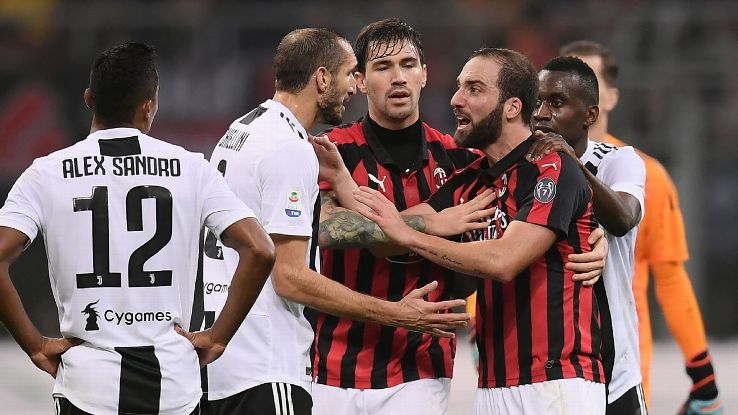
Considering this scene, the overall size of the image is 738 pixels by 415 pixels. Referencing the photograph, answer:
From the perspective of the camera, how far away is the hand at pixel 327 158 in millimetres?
5094

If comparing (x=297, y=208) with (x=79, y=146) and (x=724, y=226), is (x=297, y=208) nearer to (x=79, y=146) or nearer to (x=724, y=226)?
(x=79, y=146)

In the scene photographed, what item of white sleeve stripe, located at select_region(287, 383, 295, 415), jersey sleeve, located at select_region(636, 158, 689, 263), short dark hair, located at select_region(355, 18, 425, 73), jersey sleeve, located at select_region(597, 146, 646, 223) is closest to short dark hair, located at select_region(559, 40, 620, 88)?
jersey sleeve, located at select_region(636, 158, 689, 263)

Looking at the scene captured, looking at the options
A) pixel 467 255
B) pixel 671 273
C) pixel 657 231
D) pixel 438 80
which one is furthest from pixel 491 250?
pixel 438 80

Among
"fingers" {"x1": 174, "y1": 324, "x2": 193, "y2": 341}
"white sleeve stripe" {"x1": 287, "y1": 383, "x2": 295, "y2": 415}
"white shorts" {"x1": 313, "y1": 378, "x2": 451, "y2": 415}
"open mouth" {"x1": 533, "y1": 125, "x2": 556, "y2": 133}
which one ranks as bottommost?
"white shorts" {"x1": 313, "y1": 378, "x2": 451, "y2": 415}

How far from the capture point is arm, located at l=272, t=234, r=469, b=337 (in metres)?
4.54

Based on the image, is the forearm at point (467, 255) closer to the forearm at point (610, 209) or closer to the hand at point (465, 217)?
the hand at point (465, 217)

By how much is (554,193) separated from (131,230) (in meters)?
1.61

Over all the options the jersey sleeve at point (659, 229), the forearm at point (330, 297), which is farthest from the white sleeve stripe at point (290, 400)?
the jersey sleeve at point (659, 229)

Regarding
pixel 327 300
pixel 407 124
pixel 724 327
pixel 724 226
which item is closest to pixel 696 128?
pixel 724 226

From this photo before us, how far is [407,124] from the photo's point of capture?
5.38 m

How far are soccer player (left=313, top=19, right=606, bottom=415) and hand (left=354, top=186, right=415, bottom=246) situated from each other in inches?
3.3

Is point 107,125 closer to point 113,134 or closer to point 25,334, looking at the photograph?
point 113,134

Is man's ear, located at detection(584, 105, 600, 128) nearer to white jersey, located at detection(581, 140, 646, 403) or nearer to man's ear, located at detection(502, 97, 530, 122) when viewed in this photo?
white jersey, located at detection(581, 140, 646, 403)

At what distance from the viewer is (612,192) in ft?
15.8
